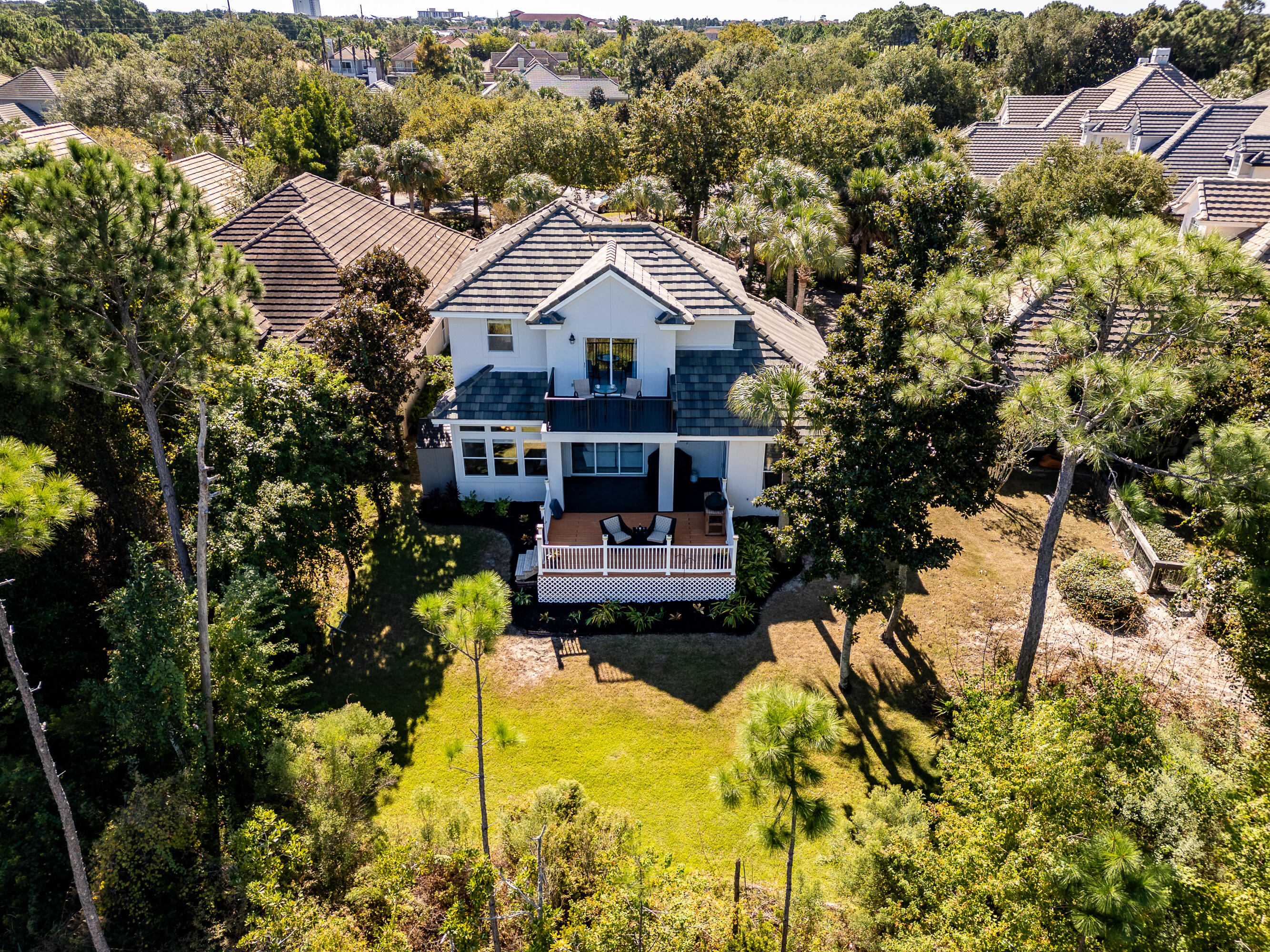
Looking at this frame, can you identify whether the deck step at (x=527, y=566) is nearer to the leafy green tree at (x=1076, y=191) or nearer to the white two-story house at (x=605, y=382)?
the white two-story house at (x=605, y=382)

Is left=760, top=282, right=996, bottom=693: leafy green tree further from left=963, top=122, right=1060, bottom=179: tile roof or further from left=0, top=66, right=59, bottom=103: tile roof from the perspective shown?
left=0, top=66, right=59, bottom=103: tile roof

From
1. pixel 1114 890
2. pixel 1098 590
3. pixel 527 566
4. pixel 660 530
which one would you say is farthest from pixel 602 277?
pixel 1114 890

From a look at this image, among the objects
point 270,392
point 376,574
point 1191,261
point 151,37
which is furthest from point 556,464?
point 151,37

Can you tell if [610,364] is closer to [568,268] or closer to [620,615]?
[568,268]

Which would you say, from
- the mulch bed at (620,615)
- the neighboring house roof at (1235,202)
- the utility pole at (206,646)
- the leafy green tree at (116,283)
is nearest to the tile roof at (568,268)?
the mulch bed at (620,615)

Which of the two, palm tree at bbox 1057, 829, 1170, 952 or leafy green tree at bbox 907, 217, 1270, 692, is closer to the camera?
palm tree at bbox 1057, 829, 1170, 952

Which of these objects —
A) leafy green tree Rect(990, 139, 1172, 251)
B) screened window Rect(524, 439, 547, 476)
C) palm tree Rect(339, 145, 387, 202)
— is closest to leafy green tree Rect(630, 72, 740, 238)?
leafy green tree Rect(990, 139, 1172, 251)

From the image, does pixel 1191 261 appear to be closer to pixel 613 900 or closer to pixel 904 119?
pixel 613 900
